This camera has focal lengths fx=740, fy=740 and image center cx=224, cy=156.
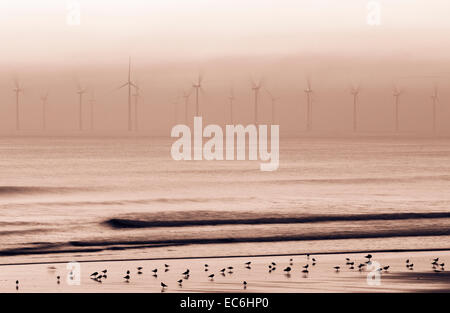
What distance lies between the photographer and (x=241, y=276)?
22188mm

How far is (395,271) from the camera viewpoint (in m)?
23.1

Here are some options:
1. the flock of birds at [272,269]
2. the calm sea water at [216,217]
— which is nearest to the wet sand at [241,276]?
the flock of birds at [272,269]

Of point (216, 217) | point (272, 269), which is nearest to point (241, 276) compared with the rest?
point (272, 269)

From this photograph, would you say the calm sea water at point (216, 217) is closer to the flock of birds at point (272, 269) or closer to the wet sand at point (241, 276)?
the wet sand at point (241, 276)

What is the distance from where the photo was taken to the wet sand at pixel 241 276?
65.9 feet

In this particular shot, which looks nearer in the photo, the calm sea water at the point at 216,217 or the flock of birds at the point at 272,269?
the flock of birds at the point at 272,269

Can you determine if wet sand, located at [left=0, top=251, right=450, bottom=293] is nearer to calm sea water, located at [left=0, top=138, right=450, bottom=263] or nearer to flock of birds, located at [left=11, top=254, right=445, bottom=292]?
flock of birds, located at [left=11, top=254, right=445, bottom=292]

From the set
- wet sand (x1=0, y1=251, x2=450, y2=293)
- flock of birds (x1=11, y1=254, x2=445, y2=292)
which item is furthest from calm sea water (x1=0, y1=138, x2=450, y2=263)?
flock of birds (x1=11, y1=254, x2=445, y2=292)

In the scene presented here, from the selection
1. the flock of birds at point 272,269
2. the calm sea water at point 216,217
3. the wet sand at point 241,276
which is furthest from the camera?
the calm sea water at point 216,217

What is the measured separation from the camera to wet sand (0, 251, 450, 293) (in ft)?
65.9

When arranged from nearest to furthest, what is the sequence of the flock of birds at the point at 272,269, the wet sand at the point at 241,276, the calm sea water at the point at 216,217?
the wet sand at the point at 241,276
the flock of birds at the point at 272,269
the calm sea water at the point at 216,217
